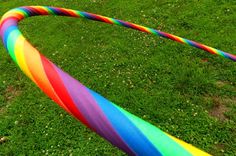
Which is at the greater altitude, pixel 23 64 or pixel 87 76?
pixel 23 64

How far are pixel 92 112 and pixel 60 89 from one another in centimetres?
28

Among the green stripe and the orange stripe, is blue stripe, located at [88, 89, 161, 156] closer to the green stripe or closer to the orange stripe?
the green stripe

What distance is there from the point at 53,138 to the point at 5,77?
2.93 meters

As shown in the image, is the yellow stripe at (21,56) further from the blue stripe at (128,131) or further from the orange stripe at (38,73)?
the blue stripe at (128,131)

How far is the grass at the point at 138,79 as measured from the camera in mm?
6145

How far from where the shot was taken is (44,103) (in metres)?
7.26

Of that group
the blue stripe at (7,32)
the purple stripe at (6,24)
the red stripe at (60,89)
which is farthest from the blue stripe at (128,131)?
the purple stripe at (6,24)

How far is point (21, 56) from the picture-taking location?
224 cm

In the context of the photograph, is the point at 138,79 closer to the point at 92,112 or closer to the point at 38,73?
the point at 38,73

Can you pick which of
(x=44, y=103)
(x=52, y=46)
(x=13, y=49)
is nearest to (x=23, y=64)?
(x=13, y=49)

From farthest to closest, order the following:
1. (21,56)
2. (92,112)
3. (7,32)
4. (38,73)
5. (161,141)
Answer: (7,32) < (21,56) < (38,73) < (92,112) < (161,141)

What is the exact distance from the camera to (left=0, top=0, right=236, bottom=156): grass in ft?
20.2

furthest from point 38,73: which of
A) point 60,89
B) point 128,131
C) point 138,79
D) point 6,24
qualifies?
point 138,79

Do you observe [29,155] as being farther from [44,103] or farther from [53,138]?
[44,103]
